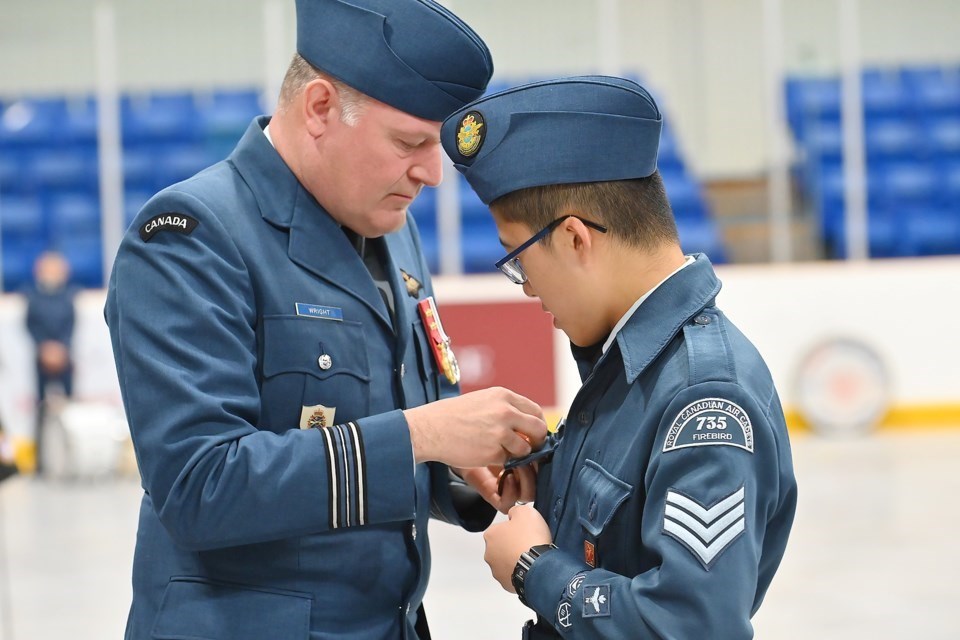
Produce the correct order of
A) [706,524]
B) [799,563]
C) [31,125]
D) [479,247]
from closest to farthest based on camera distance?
1. [706,524]
2. [799,563]
3. [479,247]
4. [31,125]

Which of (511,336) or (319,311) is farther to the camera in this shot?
(511,336)

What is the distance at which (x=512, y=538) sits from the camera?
4.96ft

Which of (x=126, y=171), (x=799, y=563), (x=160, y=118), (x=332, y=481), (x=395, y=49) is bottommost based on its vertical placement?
(x=799, y=563)

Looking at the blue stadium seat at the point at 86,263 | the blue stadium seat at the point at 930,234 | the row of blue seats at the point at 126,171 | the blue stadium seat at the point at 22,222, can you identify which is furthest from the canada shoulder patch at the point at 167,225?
the blue stadium seat at the point at 22,222

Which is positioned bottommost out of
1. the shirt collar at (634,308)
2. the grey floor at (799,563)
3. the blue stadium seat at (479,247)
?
the grey floor at (799,563)

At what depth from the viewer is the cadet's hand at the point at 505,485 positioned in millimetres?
1688

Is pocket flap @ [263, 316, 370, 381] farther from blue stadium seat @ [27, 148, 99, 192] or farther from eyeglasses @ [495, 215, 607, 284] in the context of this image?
blue stadium seat @ [27, 148, 99, 192]

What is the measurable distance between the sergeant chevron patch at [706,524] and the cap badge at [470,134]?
0.51 metres

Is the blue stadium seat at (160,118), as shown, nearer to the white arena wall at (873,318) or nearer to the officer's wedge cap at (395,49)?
the white arena wall at (873,318)

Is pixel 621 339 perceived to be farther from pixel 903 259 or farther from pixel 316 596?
pixel 903 259

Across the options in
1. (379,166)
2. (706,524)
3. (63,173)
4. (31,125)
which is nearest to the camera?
(706,524)

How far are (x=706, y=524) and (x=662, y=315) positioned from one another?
28 cm

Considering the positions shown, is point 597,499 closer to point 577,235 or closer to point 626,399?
point 626,399

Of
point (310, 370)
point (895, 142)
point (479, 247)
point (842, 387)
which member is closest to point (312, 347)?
point (310, 370)
